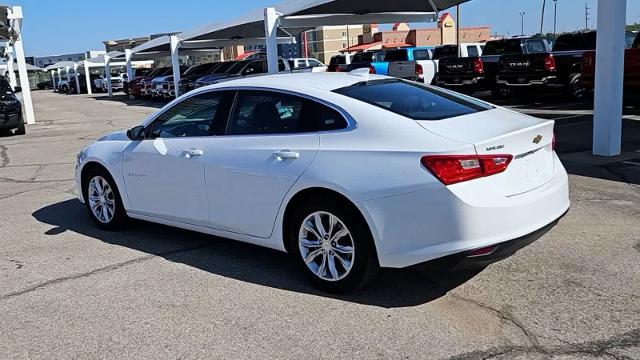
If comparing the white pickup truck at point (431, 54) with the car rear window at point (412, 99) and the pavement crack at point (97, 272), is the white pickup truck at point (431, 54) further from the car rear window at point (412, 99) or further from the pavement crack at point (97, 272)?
the pavement crack at point (97, 272)

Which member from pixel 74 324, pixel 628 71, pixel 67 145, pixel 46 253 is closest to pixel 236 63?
pixel 67 145

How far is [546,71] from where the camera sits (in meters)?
16.4

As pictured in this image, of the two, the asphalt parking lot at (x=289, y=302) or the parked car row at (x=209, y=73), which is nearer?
the asphalt parking lot at (x=289, y=302)

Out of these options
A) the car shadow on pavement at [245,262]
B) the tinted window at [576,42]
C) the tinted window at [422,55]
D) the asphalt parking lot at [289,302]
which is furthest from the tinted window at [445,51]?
the car shadow on pavement at [245,262]

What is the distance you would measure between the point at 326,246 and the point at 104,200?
9.86ft

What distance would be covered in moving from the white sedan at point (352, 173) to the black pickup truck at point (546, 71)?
12.7 metres

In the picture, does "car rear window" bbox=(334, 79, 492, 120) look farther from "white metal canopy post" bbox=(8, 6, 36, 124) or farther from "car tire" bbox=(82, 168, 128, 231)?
"white metal canopy post" bbox=(8, 6, 36, 124)

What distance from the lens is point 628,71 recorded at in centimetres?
1295

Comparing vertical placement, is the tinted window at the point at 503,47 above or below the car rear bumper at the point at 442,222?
above

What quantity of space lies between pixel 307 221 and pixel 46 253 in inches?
112

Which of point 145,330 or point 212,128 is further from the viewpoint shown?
point 212,128

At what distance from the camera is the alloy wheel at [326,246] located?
13.4ft

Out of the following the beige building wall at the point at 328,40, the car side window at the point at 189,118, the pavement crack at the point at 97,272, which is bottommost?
the pavement crack at the point at 97,272

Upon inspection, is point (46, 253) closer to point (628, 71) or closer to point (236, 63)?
point (628, 71)
